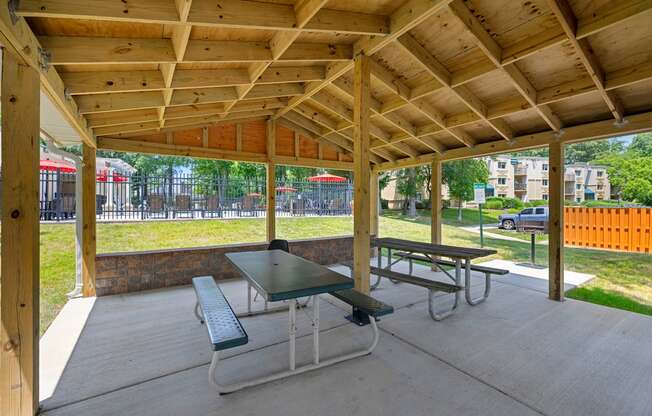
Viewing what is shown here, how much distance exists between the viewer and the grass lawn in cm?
441

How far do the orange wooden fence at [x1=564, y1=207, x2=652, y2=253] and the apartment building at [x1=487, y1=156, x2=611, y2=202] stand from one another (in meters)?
19.7

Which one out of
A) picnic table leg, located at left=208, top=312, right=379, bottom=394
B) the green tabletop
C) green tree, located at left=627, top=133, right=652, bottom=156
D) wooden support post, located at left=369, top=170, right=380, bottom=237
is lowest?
picnic table leg, located at left=208, top=312, right=379, bottom=394

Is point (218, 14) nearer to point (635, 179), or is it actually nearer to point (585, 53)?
point (585, 53)

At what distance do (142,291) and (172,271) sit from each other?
19.3 inches

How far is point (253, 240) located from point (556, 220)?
7.00 meters

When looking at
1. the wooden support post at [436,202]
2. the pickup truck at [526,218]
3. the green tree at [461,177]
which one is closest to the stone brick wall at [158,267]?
the wooden support post at [436,202]

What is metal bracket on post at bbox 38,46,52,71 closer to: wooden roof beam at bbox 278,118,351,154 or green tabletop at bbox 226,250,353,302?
green tabletop at bbox 226,250,353,302

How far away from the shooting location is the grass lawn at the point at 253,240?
441 centimetres

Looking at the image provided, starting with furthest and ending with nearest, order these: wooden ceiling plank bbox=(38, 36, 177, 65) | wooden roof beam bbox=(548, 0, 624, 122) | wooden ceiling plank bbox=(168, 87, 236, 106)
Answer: wooden ceiling plank bbox=(168, 87, 236, 106) → wooden roof beam bbox=(548, 0, 624, 122) → wooden ceiling plank bbox=(38, 36, 177, 65)

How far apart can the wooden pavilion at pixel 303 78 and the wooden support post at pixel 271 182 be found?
46 centimetres

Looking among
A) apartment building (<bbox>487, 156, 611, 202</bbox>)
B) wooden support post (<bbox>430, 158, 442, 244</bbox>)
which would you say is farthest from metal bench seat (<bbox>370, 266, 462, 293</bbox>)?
apartment building (<bbox>487, 156, 611, 202</bbox>)

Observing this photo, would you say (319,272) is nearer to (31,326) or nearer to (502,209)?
(31,326)

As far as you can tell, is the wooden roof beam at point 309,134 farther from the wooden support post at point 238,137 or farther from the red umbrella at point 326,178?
the red umbrella at point 326,178

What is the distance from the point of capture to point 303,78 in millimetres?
3594
